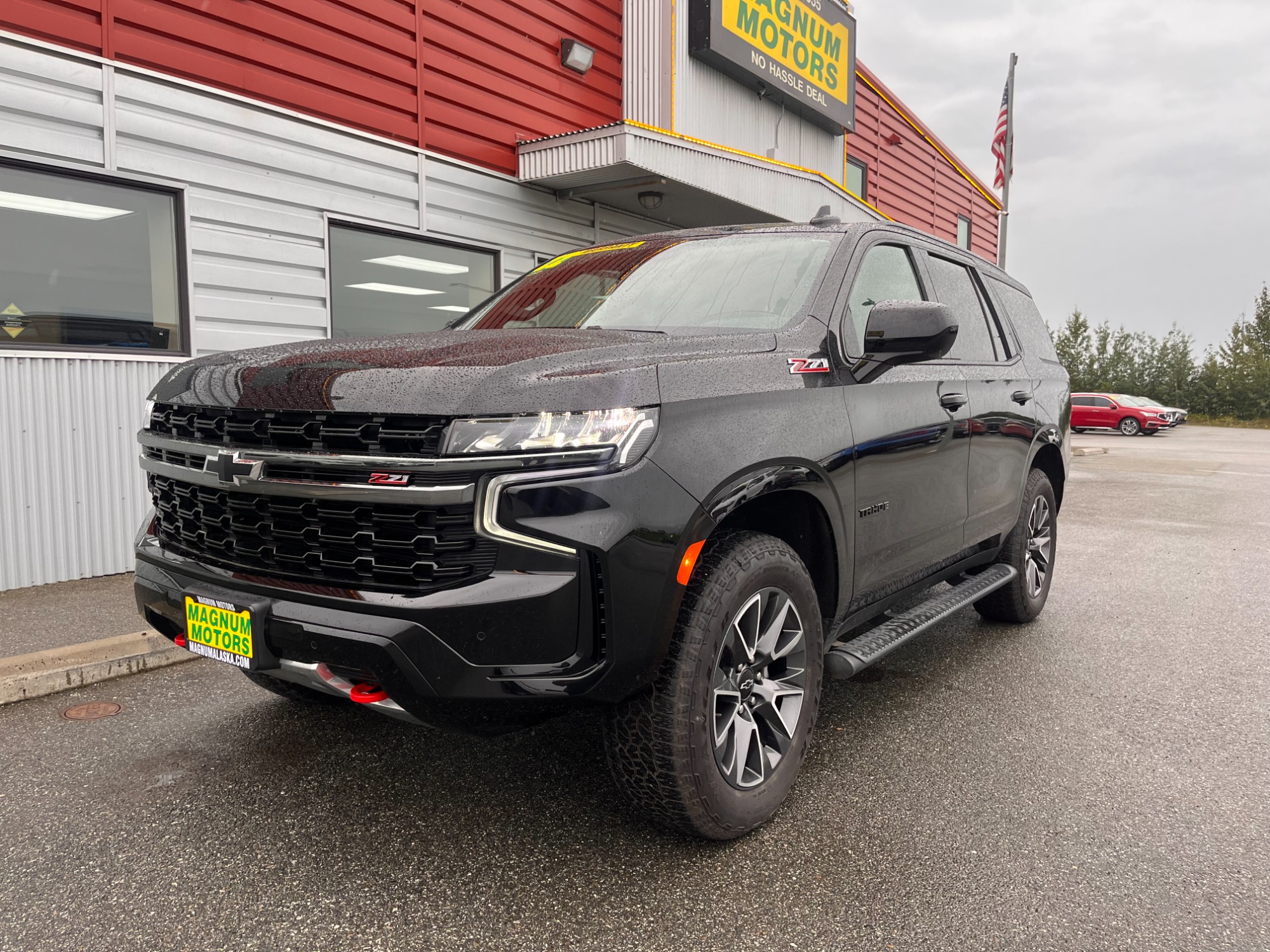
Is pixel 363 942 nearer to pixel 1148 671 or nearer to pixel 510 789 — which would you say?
pixel 510 789

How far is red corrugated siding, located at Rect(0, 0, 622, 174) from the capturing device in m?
5.79

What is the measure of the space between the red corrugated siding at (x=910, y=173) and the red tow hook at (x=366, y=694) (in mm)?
15934

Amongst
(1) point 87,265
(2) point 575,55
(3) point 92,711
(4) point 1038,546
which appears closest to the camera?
(3) point 92,711

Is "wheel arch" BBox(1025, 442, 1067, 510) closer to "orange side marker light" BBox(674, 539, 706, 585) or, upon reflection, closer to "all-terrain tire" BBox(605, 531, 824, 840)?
"all-terrain tire" BBox(605, 531, 824, 840)

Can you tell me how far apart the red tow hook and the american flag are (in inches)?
728

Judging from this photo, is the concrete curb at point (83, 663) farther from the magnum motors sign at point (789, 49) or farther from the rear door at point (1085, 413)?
the rear door at point (1085, 413)

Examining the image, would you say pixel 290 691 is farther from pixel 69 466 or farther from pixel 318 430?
pixel 69 466

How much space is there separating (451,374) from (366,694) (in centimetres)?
84

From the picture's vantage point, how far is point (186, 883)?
2359 mm

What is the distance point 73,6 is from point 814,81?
31.4 feet

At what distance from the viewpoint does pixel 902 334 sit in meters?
2.94

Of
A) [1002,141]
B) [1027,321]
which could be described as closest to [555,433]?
[1027,321]

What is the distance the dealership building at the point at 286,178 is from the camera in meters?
5.48

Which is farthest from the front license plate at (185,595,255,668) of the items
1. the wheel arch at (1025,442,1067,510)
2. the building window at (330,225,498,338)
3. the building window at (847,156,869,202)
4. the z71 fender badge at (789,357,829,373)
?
the building window at (847,156,869,202)
